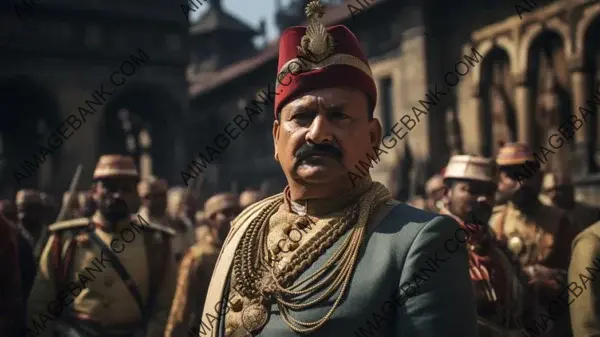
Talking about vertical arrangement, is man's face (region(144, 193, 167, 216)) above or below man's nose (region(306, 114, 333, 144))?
below

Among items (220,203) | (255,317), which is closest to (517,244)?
(220,203)

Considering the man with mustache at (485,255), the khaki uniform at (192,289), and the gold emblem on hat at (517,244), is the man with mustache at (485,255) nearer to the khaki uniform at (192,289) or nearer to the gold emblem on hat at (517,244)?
the gold emblem on hat at (517,244)

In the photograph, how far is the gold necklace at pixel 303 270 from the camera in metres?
A: 3.02

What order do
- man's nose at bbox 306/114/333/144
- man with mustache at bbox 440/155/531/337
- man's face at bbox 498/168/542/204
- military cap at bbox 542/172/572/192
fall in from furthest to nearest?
military cap at bbox 542/172/572/192 → man's face at bbox 498/168/542/204 → man with mustache at bbox 440/155/531/337 → man's nose at bbox 306/114/333/144

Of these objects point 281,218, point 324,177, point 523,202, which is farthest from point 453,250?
point 523,202

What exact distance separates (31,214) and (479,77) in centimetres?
1114

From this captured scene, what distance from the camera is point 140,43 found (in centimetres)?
3152

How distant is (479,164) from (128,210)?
8.71 feet

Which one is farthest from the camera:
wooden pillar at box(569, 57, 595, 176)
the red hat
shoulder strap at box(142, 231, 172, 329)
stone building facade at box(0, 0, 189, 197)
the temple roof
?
the temple roof

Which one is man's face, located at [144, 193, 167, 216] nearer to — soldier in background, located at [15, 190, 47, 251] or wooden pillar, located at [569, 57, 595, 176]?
soldier in background, located at [15, 190, 47, 251]

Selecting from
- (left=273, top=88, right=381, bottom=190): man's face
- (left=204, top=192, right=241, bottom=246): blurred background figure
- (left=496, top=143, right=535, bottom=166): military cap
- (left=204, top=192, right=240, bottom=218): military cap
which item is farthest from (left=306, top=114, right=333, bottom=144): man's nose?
(left=204, top=192, right=240, bottom=218): military cap

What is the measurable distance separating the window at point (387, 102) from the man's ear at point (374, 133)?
18924 millimetres

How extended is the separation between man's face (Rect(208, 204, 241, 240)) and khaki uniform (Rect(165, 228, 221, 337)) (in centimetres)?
22

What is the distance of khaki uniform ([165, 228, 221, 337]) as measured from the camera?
6410 mm
